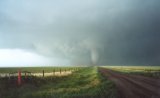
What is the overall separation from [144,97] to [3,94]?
37.0 feet

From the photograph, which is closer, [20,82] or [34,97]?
[34,97]

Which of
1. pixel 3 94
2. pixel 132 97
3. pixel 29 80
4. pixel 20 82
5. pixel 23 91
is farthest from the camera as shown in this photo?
pixel 29 80

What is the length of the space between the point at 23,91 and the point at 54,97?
533 cm

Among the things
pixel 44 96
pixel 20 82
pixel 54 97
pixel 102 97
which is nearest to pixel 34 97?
pixel 44 96

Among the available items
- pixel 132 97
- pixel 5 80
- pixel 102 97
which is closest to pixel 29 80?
pixel 5 80

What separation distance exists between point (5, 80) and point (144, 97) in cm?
1605

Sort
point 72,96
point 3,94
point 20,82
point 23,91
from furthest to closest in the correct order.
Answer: point 20,82
point 23,91
point 3,94
point 72,96

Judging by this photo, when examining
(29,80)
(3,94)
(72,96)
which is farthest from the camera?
(29,80)

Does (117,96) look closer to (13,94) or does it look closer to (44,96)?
(44,96)

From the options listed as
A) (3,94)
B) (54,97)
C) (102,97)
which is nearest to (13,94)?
(3,94)

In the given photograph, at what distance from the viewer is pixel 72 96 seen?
16422mm

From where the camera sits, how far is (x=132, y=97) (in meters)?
14.2

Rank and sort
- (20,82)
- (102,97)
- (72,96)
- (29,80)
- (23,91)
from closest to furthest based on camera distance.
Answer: (102,97)
(72,96)
(23,91)
(20,82)
(29,80)

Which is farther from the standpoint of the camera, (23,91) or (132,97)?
(23,91)
